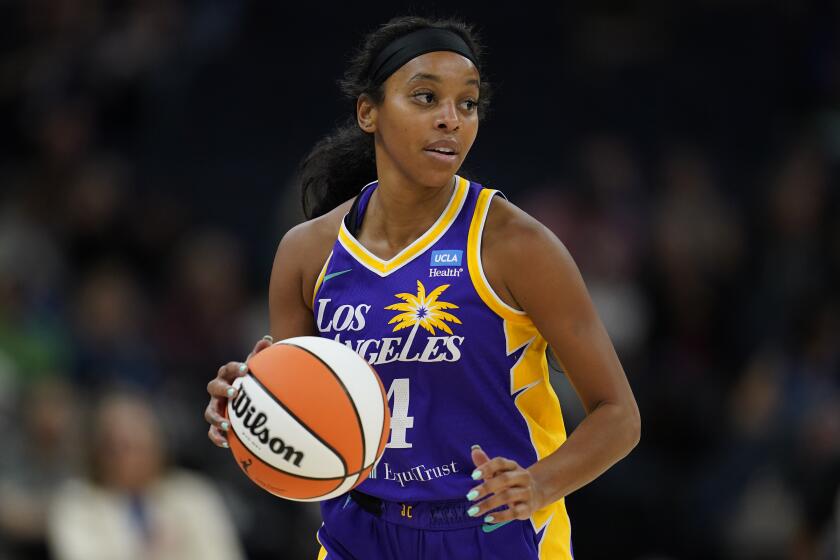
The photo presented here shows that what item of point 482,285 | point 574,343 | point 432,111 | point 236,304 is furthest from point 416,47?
point 236,304

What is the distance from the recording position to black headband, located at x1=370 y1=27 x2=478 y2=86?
14.7 feet

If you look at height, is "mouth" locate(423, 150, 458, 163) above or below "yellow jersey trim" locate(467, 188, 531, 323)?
above

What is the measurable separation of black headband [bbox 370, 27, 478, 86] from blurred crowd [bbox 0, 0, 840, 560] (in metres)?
3.81

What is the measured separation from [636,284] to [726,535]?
1992mm

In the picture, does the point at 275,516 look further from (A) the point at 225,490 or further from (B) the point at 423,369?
(B) the point at 423,369

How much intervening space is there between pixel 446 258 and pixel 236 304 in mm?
6744

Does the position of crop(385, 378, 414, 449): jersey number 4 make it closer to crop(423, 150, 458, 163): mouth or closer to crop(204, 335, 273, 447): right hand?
crop(204, 335, 273, 447): right hand

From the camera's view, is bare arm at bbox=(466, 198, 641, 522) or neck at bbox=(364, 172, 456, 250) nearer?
bare arm at bbox=(466, 198, 641, 522)

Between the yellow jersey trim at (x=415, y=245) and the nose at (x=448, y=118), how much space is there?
0.29m

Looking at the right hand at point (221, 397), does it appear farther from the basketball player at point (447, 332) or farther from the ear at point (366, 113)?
the ear at point (366, 113)

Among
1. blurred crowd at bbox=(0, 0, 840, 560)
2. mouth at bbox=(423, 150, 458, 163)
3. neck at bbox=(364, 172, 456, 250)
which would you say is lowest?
blurred crowd at bbox=(0, 0, 840, 560)

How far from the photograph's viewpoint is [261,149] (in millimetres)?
12289

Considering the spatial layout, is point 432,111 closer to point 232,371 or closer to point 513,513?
point 232,371

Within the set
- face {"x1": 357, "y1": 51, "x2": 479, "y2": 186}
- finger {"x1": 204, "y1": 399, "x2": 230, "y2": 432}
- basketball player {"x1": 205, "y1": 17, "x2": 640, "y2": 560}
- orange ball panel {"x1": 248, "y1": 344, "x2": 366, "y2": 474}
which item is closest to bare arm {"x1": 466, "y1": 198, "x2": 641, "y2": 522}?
basketball player {"x1": 205, "y1": 17, "x2": 640, "y2": 560}
